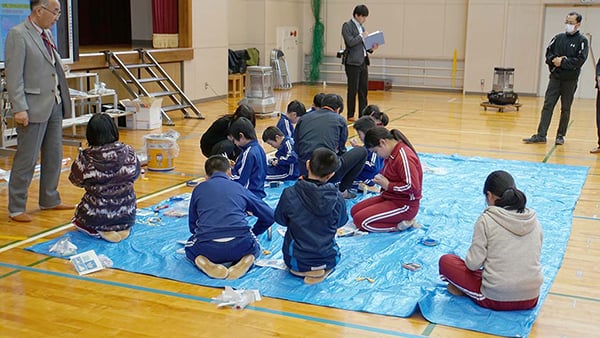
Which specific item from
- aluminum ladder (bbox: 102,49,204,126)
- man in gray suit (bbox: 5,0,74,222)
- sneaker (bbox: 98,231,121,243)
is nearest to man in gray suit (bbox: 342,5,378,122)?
aluminum ladder (bbox: 102,49,204,126)

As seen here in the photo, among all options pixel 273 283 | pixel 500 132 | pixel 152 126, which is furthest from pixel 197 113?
pixel 273 283

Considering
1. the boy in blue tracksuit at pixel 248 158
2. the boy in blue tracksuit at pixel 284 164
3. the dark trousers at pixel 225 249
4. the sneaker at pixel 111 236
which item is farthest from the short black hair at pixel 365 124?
the sneaker at pixel 111 236

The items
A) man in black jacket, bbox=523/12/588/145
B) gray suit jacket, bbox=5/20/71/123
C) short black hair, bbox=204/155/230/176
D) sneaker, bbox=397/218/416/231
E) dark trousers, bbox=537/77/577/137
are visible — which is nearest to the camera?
short black hair, bbox=204/155/230/176

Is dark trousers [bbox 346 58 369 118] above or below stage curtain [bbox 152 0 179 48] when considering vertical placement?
below

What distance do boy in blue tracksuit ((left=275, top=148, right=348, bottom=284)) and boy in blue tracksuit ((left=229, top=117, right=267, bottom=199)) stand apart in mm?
1165

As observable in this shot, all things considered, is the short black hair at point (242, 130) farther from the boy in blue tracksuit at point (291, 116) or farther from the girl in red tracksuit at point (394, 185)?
the boy in blue tracksuit at point (291, 116)

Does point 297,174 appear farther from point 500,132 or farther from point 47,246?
point 500,132

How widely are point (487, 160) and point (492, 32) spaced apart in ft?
25.6

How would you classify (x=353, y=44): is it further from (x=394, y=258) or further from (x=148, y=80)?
(x=394, y=258)

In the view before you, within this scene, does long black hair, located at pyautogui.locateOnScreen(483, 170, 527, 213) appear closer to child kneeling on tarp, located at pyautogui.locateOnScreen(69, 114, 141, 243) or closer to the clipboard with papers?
child kneeling on tarp, located at pyautogui.locateOnScreen(69, 114, 141, 243)

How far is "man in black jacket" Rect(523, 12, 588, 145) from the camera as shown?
25.8ft

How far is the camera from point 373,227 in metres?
4.78

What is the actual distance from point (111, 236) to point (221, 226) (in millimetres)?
1007

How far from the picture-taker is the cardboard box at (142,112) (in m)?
9.12
